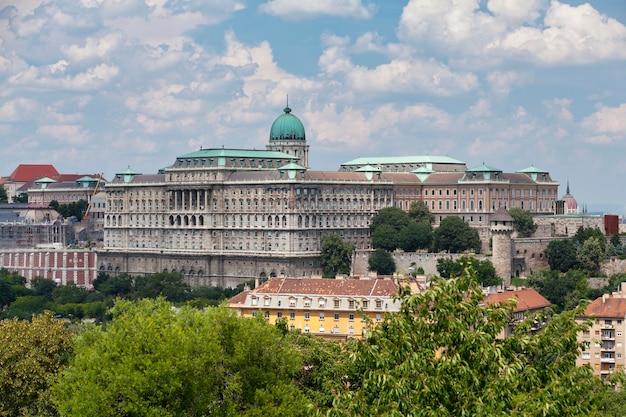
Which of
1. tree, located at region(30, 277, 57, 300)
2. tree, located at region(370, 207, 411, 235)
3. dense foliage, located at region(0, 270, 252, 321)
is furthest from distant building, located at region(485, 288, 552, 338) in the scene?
tree, located at region(30, 277, 57, 300)

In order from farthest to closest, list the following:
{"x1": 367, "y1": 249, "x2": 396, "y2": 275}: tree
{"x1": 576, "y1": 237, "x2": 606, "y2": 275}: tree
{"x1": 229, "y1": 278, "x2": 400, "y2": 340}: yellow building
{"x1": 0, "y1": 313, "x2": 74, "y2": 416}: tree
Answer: {"x1": 367, "y1": 249, "x2": 396, "y2": 275}: tree
{"x1": 576, "y1": 237, "x2": 606, "y2": 275}: tree
{"x1": 229, "y1": 278, "x2": 400, "y2": 340}: yellow building
{"x1": 0, "y1": 313, "x2": 74, "y2": 416}: tree

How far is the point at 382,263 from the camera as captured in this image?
16212cm

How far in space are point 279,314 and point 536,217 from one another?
80223 mm

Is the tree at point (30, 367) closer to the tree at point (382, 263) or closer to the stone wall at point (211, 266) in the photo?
the tree at point (382, 263)

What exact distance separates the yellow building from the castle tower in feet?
158

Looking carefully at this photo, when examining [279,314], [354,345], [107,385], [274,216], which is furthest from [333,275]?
[354,345]

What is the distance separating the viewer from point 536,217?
177 meters

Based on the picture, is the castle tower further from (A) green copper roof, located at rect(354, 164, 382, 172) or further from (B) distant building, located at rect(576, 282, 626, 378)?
(B) distant building, located at rect(576, 282, 626, 378)

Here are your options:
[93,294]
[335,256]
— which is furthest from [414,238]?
[93,294]

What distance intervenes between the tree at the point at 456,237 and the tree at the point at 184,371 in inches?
4106

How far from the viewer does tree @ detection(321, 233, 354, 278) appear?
529 feet

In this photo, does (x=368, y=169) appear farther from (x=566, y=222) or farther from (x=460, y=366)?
(x=460, y=366)

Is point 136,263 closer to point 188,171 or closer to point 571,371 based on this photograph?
point 188,171

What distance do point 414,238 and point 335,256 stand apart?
10566 mm
